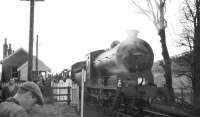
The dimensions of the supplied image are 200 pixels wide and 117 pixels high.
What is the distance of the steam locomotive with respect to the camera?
12.3 metres

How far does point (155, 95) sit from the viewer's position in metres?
12.4

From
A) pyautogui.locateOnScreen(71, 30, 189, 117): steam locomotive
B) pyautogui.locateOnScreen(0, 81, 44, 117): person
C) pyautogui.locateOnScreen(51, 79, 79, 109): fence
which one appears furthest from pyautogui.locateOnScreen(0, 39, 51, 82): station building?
pyautogui.locateOnScreen(0, 81, 44, 117): person

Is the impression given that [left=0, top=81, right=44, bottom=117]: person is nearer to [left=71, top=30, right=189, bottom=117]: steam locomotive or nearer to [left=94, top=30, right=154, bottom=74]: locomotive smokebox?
[left=71, top=30, right=189, bottom=117]: steam locomotive

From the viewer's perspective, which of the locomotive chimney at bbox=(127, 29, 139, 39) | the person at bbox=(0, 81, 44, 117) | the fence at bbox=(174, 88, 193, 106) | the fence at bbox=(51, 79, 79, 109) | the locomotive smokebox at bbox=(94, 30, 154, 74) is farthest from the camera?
the fence at bbox=(51, 79, 79, 109)

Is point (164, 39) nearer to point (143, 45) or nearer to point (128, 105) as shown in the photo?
point (143, 45)

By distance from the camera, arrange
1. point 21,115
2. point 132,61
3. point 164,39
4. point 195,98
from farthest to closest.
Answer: point 164,39 → point 195,98 → point 132,61 → point 21,115

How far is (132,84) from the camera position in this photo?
12.6 meters

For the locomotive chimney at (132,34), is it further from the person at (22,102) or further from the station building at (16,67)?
the station building at (16,67)

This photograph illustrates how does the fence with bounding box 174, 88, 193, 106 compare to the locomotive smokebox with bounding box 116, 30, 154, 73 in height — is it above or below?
below

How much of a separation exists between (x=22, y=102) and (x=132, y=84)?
9647 millimetres

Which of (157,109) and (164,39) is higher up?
(164,39)

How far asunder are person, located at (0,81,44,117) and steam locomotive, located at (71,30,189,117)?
8638mm

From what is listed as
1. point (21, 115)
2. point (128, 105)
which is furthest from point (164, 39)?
point (21, 115)

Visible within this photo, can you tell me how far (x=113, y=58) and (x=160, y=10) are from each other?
9353mm
